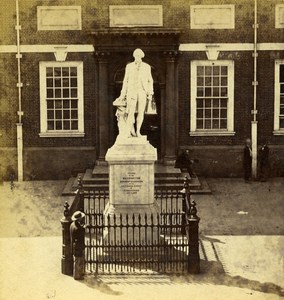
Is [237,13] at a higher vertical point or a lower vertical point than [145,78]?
higher

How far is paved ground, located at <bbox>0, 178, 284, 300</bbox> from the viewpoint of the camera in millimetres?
10102

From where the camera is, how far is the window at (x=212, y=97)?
1978 centimetres

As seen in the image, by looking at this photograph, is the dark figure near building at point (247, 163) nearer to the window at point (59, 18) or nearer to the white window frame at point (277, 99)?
the white window frame at point (277, 99)

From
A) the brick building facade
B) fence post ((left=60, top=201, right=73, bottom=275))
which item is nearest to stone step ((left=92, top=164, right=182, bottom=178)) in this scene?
the brick building facade

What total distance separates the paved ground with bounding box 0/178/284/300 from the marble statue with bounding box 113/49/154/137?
2.79 meters

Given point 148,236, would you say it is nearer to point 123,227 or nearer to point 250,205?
point 123,227

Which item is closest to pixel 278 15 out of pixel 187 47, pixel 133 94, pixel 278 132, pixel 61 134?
pixel 187 47

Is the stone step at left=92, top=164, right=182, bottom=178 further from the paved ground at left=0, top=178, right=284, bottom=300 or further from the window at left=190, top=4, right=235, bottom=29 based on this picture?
the window at left=190, top=4, right=235, bottom=29

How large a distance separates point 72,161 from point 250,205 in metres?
6.31

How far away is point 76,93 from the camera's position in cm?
1983

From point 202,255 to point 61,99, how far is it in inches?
370

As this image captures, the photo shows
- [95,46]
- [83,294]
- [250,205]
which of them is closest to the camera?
[83,294]

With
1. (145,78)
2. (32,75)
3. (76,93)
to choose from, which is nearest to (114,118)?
(76,93)

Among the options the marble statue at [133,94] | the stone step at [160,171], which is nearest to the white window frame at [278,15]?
the stone step at [160,171]
